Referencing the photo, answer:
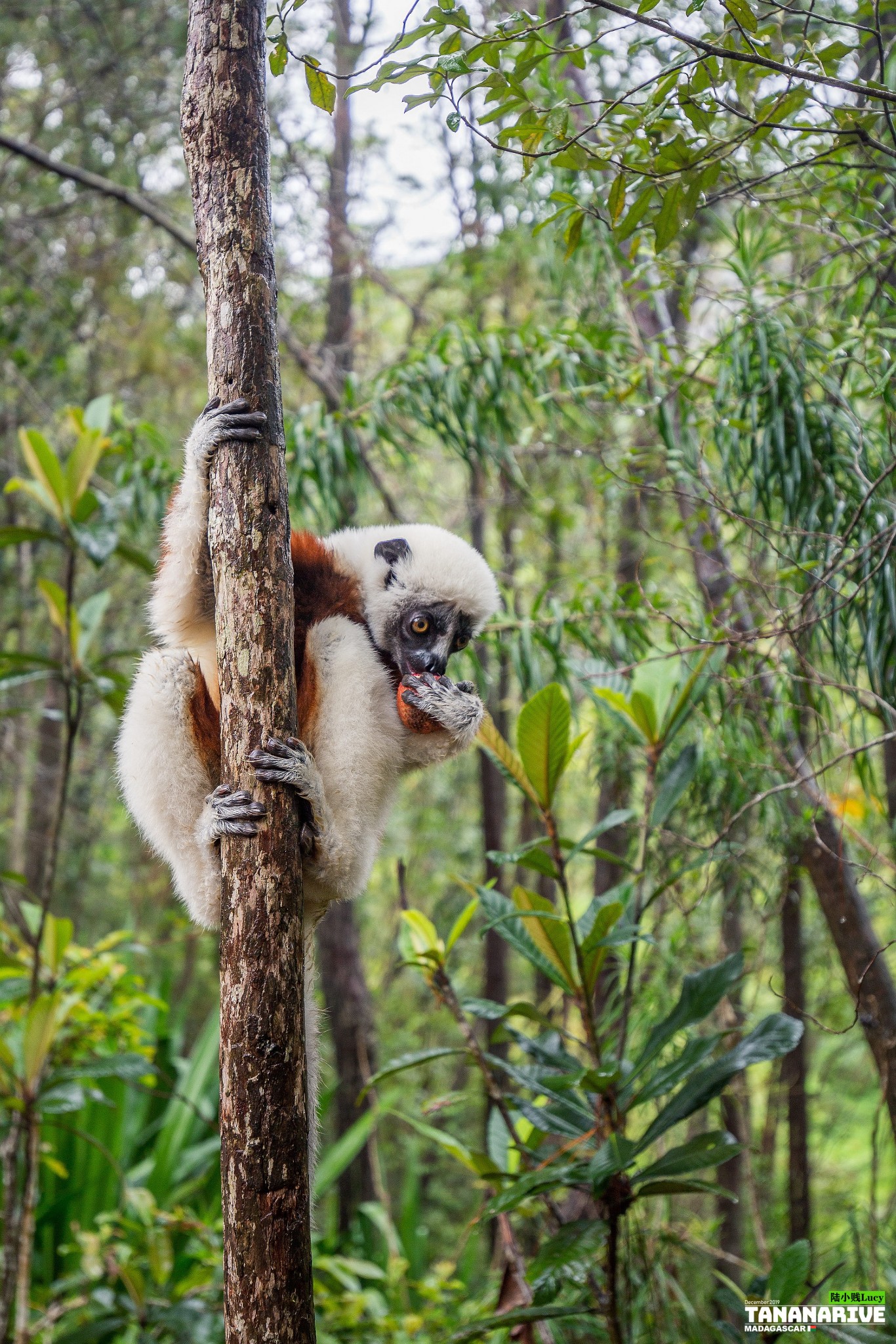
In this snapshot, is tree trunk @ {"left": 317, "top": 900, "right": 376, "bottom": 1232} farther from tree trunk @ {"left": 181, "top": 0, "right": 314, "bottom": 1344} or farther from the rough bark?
tree trunk @ {"left": 181, "top": 0, "right": 314, "bottom": 1344}

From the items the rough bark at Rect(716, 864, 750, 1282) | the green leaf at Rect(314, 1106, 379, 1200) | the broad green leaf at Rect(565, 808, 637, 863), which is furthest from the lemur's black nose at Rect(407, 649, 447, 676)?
the green leaf at Rect(314, 1106, 379, 1200)

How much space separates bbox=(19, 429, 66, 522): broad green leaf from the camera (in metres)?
3.08

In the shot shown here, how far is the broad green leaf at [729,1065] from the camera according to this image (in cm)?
218

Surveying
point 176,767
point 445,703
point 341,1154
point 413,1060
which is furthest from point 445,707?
point 341,1154

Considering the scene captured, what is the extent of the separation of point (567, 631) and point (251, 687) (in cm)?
194

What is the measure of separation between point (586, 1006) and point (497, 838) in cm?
371

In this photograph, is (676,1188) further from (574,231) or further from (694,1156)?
(574,231)

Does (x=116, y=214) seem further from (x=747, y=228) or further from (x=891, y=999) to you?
(x=891, y=999)

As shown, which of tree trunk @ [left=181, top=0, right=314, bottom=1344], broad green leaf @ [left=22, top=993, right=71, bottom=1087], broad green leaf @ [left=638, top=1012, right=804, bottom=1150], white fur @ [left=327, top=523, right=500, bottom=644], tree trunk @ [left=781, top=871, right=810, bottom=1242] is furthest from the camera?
tree trunk @ [left=781, top=871, right=810, bottom=1242]

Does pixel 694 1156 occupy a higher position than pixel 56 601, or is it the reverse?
pixel 56 601

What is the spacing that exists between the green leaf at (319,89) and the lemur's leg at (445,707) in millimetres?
1233

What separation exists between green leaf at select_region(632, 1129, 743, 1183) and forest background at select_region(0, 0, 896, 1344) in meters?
0.01

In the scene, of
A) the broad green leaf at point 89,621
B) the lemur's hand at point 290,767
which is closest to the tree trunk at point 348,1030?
the broad green leaf at point 89,621

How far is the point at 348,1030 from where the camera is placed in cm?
562
